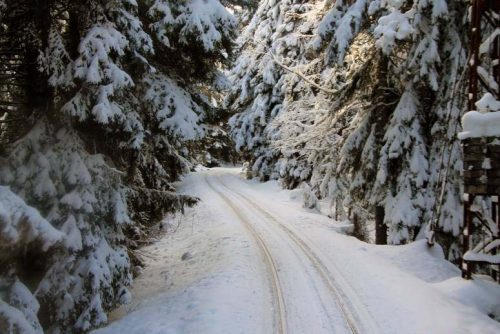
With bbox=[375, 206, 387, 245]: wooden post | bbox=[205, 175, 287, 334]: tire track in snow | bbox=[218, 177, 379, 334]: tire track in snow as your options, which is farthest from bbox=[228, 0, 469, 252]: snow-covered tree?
bbox=[205, 175, 287, 334]: tire track in snow

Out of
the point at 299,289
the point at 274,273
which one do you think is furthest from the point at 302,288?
the point at 274,273

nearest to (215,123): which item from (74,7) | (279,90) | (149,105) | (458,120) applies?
(149,105)

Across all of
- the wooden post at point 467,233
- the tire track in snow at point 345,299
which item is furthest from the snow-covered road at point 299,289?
the wooden post at point 467,233

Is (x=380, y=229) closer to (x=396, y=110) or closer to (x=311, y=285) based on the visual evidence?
(x=396, y=110)

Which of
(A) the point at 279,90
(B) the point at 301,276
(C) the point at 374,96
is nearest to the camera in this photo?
(B) the point at 301,276

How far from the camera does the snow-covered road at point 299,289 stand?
27.8 feet

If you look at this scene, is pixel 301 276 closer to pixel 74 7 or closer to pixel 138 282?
pixel 138 282

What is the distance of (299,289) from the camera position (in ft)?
33.4

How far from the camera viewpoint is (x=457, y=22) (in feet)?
42.0

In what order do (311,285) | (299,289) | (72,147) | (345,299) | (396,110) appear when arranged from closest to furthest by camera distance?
(72,147) < (345,299) < (299,289) < (311,285) < (396,110)

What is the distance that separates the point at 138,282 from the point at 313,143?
28.9 feet

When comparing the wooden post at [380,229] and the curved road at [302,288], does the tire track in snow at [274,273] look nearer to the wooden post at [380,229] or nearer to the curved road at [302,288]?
the curved road at [302,288]

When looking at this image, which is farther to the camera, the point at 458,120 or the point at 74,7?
the point at 458,120

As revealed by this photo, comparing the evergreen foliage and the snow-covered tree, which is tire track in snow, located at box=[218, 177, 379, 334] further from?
the evergreen foliage
